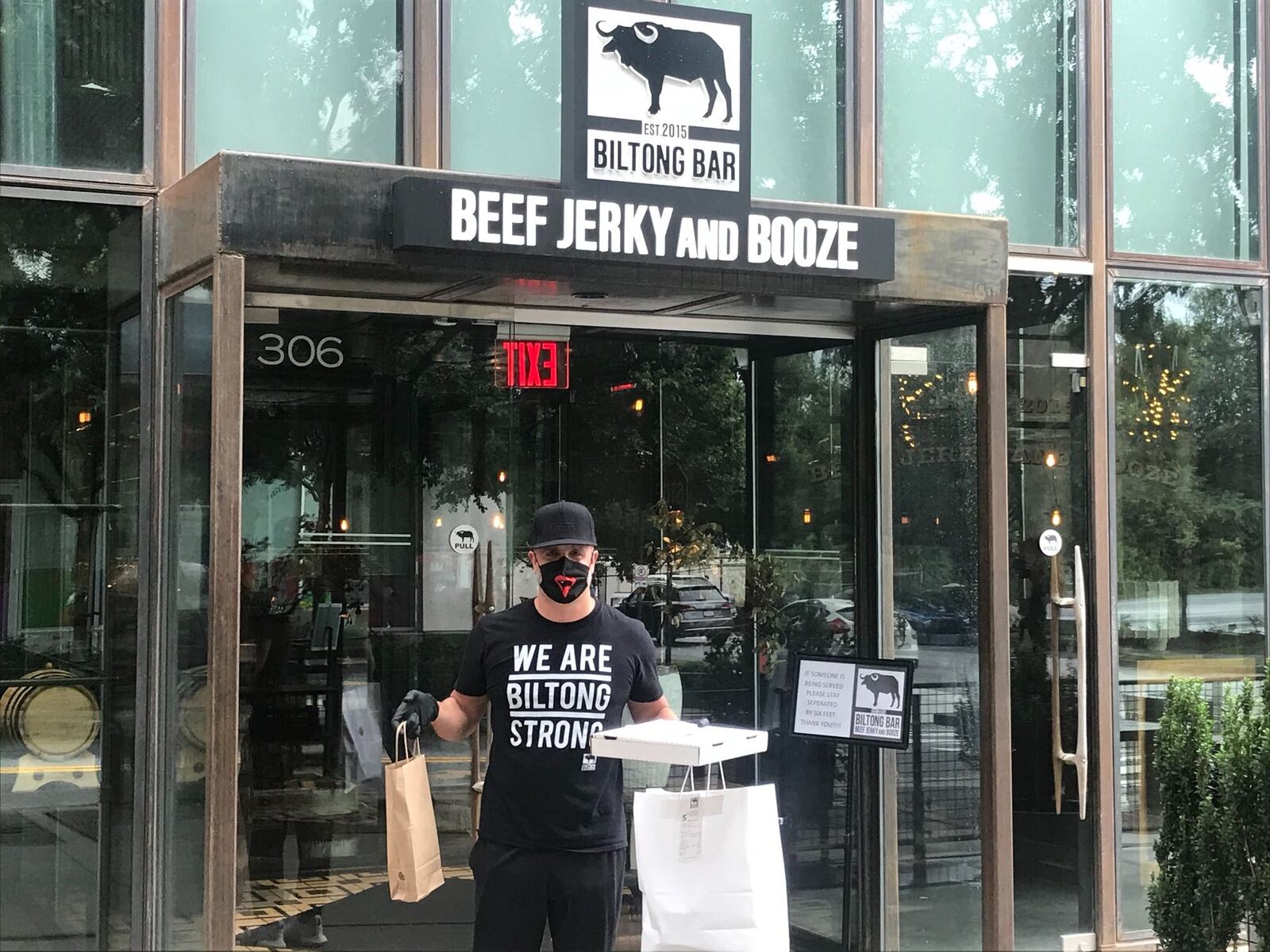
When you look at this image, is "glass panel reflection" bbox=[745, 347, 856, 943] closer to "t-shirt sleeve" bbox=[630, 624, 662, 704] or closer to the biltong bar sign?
the biltong bar sign

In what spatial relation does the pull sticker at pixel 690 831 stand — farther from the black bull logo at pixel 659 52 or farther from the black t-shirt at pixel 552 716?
the black bull logo at pixel 659 52

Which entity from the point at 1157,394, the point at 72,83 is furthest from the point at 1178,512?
the point at 72,83

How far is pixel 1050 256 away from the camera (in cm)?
728

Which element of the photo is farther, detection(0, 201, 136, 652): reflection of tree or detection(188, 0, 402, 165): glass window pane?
detection(188, 0, 402, 165): glass window pane

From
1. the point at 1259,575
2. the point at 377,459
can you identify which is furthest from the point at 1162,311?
the point at 377,459

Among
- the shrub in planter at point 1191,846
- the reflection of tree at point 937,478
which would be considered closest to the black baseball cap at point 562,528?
the reflection of tree at point 937,478

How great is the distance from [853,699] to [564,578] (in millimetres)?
2512

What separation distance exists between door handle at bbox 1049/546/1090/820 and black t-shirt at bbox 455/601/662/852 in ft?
9.97

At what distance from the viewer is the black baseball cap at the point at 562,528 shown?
15.4 ft

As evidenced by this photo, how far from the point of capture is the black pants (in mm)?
4543

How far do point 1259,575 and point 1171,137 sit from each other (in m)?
2.21

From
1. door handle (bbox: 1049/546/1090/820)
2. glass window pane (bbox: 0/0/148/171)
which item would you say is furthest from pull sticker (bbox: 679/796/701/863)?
glass window pane (bbox: 0/0/148/171)

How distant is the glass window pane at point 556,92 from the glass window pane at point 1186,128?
152 centimetres

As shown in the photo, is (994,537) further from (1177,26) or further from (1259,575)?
(1177,26)
